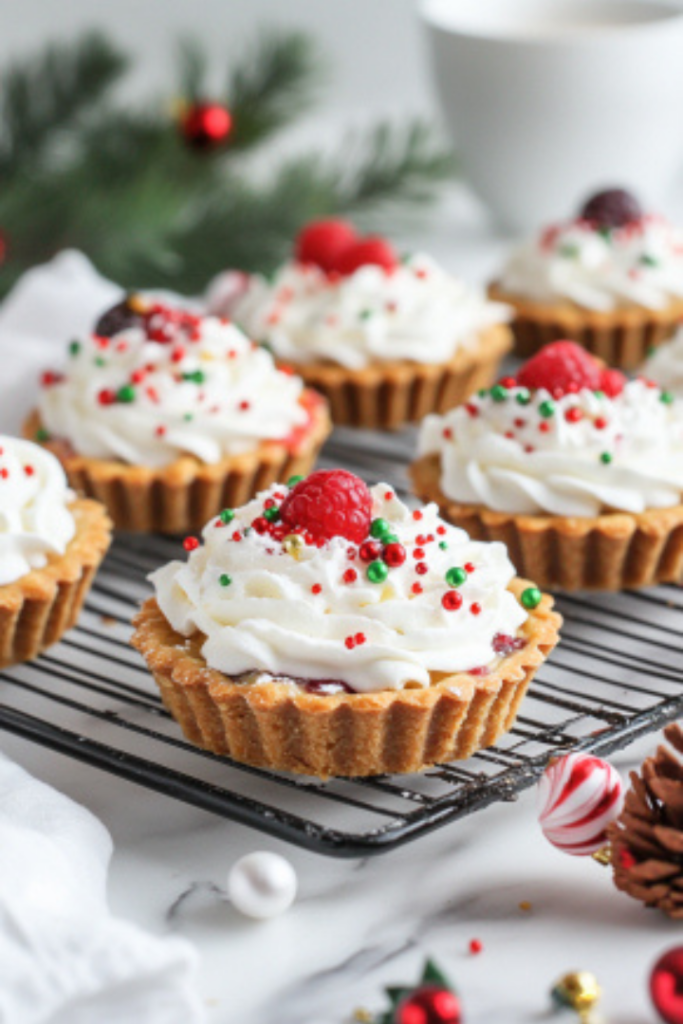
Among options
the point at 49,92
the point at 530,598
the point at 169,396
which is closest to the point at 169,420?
the point at 169,396

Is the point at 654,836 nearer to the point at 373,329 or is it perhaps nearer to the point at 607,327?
the point at 373,329

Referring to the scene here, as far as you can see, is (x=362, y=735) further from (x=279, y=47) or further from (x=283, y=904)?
(x=279, y=47)

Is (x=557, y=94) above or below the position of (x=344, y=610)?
below

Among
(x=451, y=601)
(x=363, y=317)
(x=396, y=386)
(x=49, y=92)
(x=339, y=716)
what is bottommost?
(x=396, y=386)

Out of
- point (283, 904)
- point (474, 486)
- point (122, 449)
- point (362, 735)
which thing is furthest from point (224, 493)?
point (283, 904)

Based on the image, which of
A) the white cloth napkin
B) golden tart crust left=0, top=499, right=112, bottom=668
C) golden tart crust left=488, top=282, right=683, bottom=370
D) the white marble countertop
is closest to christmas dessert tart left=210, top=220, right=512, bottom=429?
golden tart crust left=488, top=282, right=683, bottom=370

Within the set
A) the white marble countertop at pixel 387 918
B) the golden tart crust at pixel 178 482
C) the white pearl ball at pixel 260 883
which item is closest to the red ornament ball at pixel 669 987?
the white marble countertop at pixel 387 918

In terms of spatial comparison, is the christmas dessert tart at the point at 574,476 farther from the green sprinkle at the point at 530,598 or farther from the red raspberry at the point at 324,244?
the red raspberry at the point at 324,244

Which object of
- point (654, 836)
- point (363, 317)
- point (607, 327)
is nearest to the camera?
point (654, 836)
